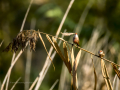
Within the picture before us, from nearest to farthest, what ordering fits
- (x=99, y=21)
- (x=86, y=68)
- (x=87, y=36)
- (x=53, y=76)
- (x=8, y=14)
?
1. (x=86, y=68)
2. (x=99, y=21)
3. (x=87, y=36)
4. (x=53, y=76)
5. (x=8, y=14)

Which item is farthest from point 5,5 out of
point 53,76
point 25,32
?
point 25,32

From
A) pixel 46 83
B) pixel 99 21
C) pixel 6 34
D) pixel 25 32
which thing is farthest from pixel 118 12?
pixel 25 32

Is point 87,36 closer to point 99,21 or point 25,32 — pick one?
point 99,21

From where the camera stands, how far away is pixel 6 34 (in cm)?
172

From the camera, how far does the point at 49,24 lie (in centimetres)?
185

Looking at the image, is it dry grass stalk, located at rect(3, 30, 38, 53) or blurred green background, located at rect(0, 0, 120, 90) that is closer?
dry grass stalk, located at rect(3, 30, 38, 53)

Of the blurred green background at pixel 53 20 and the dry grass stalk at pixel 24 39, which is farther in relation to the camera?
the blurred green background at pixel 53 20

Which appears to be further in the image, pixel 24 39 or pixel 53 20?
pixel 53 20

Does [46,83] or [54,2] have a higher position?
[54,2]

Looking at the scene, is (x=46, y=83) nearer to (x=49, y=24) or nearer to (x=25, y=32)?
(x=49, y=24)

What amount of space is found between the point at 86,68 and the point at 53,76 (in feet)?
2.38

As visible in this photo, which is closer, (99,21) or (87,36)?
(99,21)

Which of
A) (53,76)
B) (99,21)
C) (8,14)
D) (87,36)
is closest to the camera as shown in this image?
(99,21)

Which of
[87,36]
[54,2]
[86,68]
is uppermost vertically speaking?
[54,2]
